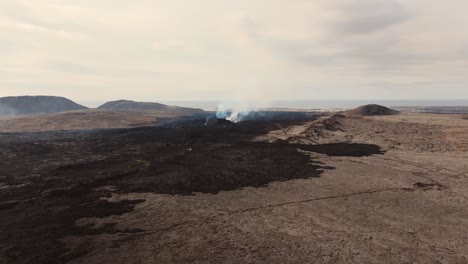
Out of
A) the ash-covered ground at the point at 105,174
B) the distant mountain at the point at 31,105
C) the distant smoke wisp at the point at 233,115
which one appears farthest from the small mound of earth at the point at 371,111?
the distant mountain at the point at 31,105

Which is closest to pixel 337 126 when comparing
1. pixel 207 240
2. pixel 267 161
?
pixel 267 161

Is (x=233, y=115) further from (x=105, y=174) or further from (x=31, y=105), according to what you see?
(x=31, y=105)

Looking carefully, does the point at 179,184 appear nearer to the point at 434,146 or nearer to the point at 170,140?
the point at 170,140

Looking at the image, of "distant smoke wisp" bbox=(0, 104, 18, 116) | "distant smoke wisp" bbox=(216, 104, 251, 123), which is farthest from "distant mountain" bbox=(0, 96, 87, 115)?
"distant smoke wisp" bbox=(216, 104, 251, 123)

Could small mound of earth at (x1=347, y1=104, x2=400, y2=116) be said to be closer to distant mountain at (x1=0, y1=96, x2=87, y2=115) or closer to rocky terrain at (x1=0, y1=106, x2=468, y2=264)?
rocky terrain at (x1=0, y1=106, x2=468, y2=264)

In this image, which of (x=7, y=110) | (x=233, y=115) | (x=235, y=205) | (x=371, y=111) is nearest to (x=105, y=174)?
(x=235, y=205)
